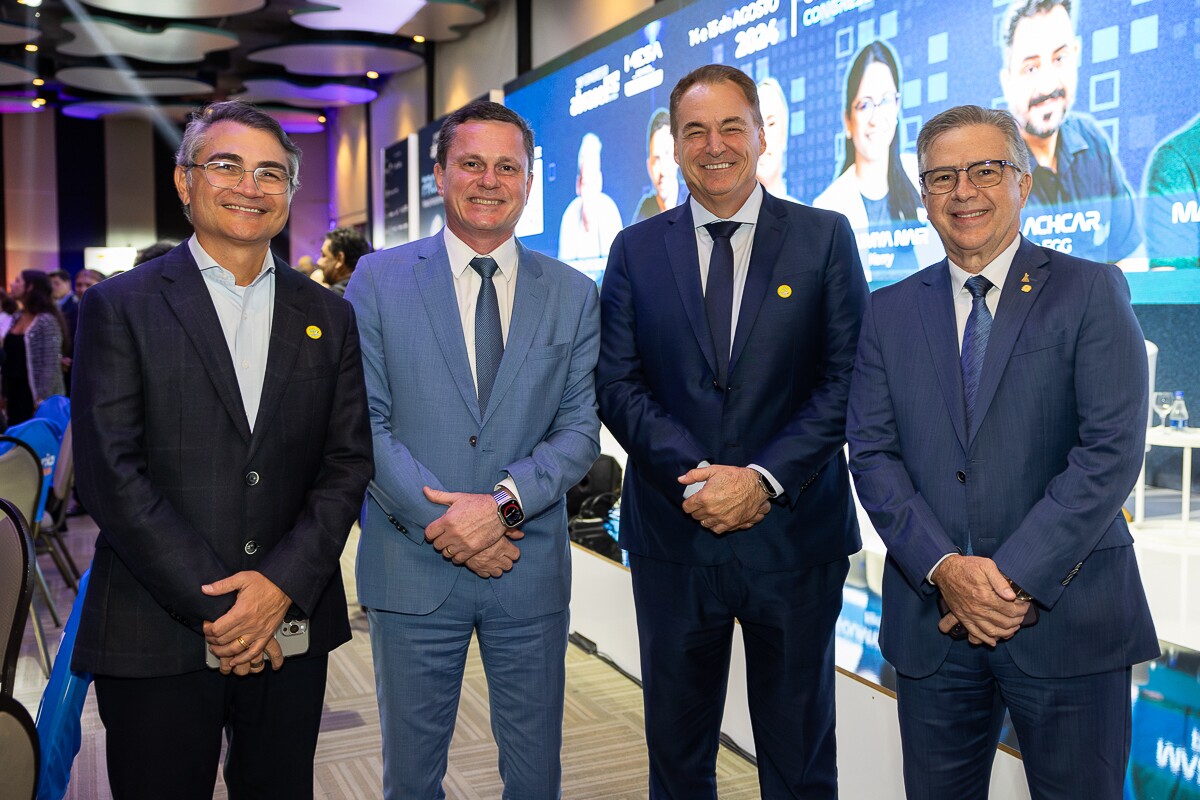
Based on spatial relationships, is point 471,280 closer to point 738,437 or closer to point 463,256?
point 463,256

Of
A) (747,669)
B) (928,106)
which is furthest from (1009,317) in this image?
(928,106)

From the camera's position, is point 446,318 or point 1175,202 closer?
point 446,318

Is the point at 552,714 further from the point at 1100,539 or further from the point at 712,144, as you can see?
the point at 712,144

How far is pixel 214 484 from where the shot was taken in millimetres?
1831

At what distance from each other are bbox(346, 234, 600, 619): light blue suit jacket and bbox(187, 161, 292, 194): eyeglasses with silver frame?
0.39 m

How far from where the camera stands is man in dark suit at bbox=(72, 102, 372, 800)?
5.83 feet

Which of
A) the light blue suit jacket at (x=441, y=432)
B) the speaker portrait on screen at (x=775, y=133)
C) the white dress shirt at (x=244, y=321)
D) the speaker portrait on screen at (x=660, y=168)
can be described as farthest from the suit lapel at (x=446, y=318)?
the speaker portrait on screen at (x=660, y=168)

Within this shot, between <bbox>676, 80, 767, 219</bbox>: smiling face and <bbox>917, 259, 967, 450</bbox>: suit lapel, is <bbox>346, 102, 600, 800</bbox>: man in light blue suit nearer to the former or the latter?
<bbox>676, 80, 767, 219</bbox>: smiling face

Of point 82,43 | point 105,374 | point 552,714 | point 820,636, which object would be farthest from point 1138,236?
point 82,43

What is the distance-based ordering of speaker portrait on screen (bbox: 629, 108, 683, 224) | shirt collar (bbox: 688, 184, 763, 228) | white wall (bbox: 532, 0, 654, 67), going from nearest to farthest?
shirt collar (bbox: 688, 184, 763, 228) → speaker portrait on screen (bbox: 629, 108, 683, 224) → white wall (bbox: 532, 0, 654, 67)

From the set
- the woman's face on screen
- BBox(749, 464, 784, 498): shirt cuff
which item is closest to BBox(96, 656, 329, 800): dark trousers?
BBox(749, 464, 784, 498): shirt cuff

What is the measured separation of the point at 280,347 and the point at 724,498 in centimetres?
97

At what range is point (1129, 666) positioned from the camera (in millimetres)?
1885

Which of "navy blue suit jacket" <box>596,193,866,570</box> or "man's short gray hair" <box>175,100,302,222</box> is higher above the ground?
"man's short gray hair" <box>175,100,302,222</box>
